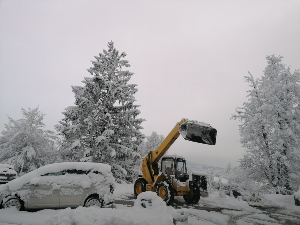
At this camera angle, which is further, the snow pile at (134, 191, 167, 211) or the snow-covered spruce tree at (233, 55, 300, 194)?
the snow-covered spruce tree at (233, 55, 300, 194)

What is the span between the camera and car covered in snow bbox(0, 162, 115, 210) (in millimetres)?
6508

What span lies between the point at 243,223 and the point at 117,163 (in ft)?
43.1

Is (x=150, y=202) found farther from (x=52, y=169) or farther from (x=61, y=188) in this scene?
(x=52, y=169)

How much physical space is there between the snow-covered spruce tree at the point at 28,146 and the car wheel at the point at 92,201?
54.3 ft

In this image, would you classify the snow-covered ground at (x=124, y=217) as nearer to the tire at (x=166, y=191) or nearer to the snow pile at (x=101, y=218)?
the snow pile at (x=101, y=218)

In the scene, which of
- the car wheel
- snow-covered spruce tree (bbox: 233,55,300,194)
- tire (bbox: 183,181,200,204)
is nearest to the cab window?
tire (bbox: 183,181,200,204)

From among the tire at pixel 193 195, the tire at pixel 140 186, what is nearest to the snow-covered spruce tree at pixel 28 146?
the tire at pixel 140 186

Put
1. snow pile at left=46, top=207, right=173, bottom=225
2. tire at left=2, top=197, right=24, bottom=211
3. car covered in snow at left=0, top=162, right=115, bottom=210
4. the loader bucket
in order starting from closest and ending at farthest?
snow pile at left=46, top=207, right=173, bottom=225
tire at left=2, top=197, right=24, bottom=211
car covered in snow at left=0, top=162, right=115, bottom=210
the loader bucket

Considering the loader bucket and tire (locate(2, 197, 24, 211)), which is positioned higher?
the loader bucket

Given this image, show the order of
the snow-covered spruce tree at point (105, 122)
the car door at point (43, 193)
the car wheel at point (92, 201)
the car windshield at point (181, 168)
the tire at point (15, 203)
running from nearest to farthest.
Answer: the tire at point (15, 203)
the car door at point (43, 193)
the car wheel at point (92, 201)
the car windshield at point (181, 168)
the snow-covered spruce tree at point (105, 122)

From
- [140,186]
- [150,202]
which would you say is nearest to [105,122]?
[140,186]

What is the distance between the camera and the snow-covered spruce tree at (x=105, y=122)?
16781mm

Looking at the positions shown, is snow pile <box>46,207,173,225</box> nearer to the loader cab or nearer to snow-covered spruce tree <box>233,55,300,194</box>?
the loader cab

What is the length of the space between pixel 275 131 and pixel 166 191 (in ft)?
37.8
